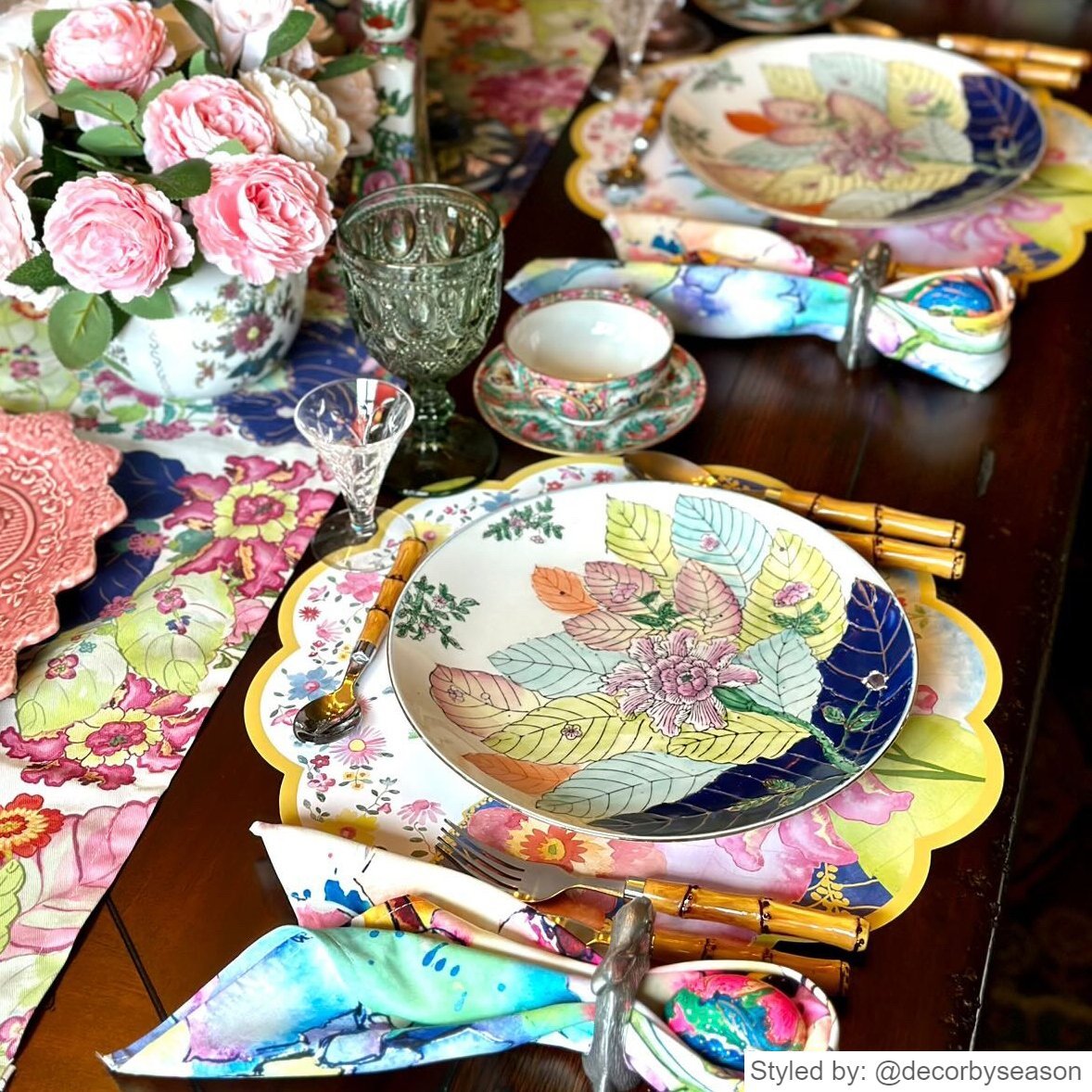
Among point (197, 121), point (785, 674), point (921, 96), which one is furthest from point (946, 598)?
point (921, 96)

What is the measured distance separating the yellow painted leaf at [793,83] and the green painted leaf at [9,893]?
1069 mm

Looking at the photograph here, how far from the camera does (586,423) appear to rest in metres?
0.98

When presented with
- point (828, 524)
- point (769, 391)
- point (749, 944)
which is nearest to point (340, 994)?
point (749, 944)

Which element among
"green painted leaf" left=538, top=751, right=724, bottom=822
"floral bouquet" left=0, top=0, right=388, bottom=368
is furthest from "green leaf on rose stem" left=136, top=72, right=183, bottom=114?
"green painted leaf" left=538, top=751, right=724, bottom=822

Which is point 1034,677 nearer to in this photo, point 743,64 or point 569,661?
point 569,661

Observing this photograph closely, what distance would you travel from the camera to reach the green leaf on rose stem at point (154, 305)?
92cm

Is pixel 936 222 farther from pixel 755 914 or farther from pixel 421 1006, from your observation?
pixel 421 1006

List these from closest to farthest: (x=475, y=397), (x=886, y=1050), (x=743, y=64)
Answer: (x=886, y=1050) → (x=475, y=397) → (x=743, y=64)

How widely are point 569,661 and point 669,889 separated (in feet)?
0.62

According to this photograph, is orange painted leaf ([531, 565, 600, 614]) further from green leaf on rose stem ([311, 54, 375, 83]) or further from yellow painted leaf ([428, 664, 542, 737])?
green leaf on rose stem ([311, 54, 375, 83])

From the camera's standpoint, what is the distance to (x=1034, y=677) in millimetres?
834

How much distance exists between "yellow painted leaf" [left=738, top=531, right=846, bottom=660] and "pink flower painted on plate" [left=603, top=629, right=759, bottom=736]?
26mm

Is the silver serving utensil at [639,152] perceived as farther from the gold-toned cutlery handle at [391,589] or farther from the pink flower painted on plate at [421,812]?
the pink flower painted on plate at [421,812]

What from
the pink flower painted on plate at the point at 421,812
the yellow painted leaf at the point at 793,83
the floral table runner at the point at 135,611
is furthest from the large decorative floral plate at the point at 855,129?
the pink flower painted on plate at the point at 421,812
